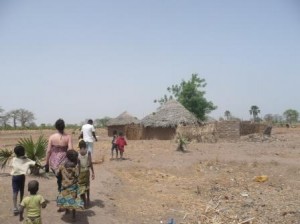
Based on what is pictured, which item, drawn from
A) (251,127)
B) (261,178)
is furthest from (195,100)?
(261,178)

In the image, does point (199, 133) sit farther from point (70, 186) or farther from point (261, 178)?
point (70, 186)

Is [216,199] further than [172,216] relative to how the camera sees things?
Yes

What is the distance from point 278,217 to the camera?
8.80 m

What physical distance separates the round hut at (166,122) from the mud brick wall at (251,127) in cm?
535

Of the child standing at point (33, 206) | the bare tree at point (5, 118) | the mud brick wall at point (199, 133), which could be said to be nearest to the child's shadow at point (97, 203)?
the child standing at point (33, 206)

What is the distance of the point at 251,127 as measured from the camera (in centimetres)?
3381

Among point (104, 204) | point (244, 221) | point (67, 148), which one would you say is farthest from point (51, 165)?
point (244, 221)

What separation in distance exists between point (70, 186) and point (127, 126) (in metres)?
25.0

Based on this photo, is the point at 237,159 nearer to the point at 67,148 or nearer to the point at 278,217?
the point at 278,217

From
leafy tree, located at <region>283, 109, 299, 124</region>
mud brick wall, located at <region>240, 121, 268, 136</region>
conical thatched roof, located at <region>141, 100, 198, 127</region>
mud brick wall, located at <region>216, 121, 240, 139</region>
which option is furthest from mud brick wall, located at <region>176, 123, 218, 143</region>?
leafy tree, located at <region>283, 109, 299, 124</region>

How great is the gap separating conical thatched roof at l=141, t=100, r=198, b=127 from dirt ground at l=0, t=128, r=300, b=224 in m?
10.2

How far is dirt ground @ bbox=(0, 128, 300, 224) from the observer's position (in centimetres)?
852

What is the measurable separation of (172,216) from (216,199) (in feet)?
7.50

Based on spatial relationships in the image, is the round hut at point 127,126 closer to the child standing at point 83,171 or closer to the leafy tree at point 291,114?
the child standing at point 83,171
